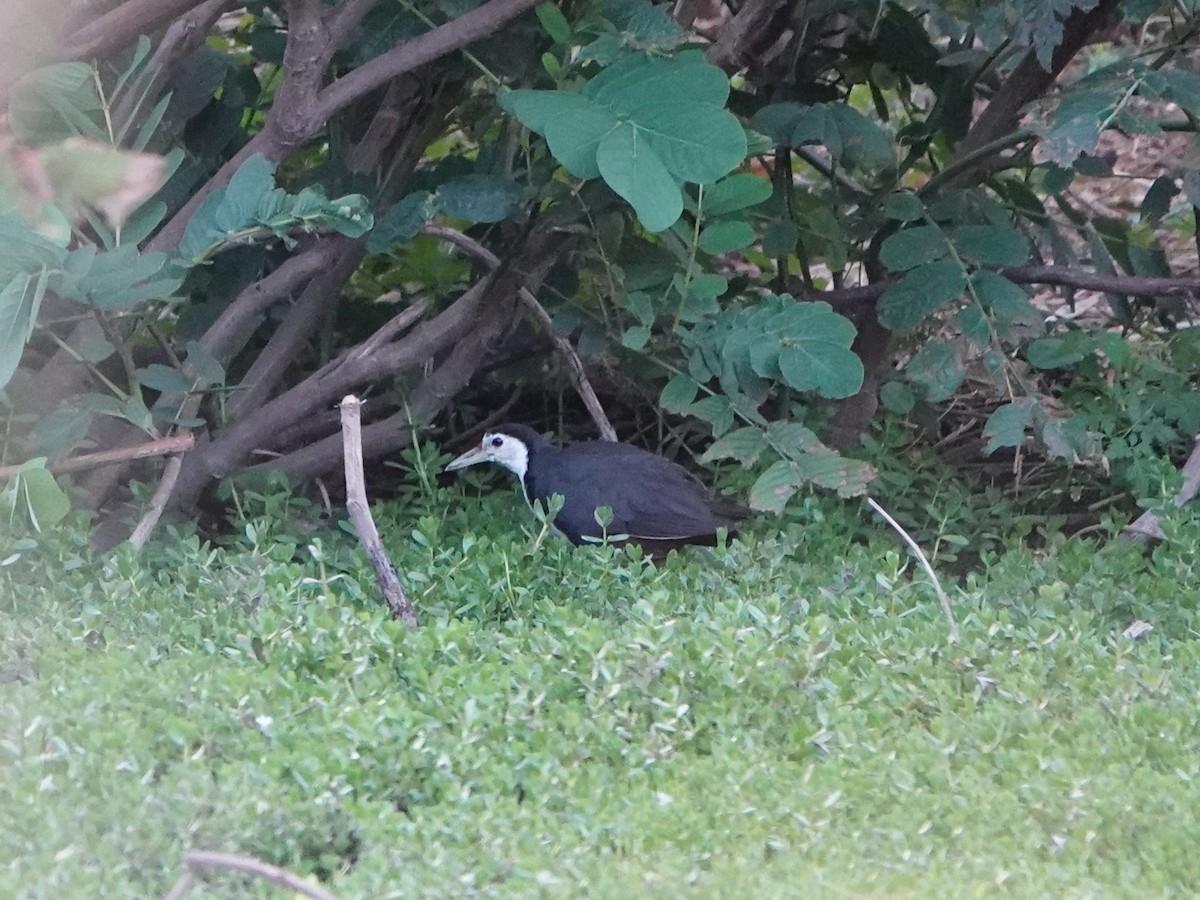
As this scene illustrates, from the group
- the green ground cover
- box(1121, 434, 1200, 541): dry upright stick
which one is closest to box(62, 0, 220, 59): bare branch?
the green ground cover

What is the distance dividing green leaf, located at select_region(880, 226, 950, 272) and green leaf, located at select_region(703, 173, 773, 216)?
53 cm

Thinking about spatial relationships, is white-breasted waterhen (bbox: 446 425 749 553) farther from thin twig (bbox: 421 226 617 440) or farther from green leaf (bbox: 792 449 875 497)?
green leaf (bbox: 792 449 875 497)

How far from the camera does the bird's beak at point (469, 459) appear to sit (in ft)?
15.5

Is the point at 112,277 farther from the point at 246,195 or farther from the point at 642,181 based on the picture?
the point at 642,181

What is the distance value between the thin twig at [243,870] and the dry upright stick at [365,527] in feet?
3.53

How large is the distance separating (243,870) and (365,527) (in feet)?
3.90

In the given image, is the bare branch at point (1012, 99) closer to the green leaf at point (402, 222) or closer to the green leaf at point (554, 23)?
the green leaf at point (554, 23)

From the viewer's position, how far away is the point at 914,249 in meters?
4.29

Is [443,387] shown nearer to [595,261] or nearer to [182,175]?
[595,261]

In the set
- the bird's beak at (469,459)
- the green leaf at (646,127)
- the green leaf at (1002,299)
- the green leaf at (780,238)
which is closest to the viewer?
the green leaf at (646,127)

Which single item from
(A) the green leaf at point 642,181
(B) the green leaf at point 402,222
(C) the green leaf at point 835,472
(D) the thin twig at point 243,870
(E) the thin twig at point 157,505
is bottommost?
(C) the green leaf at point 835,472

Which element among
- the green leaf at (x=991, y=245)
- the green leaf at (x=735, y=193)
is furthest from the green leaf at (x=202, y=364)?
the green leaf at (x=991, y=245)

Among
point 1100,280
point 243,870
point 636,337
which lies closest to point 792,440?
point 636,337

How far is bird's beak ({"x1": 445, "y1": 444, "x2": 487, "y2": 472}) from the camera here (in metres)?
4.71
